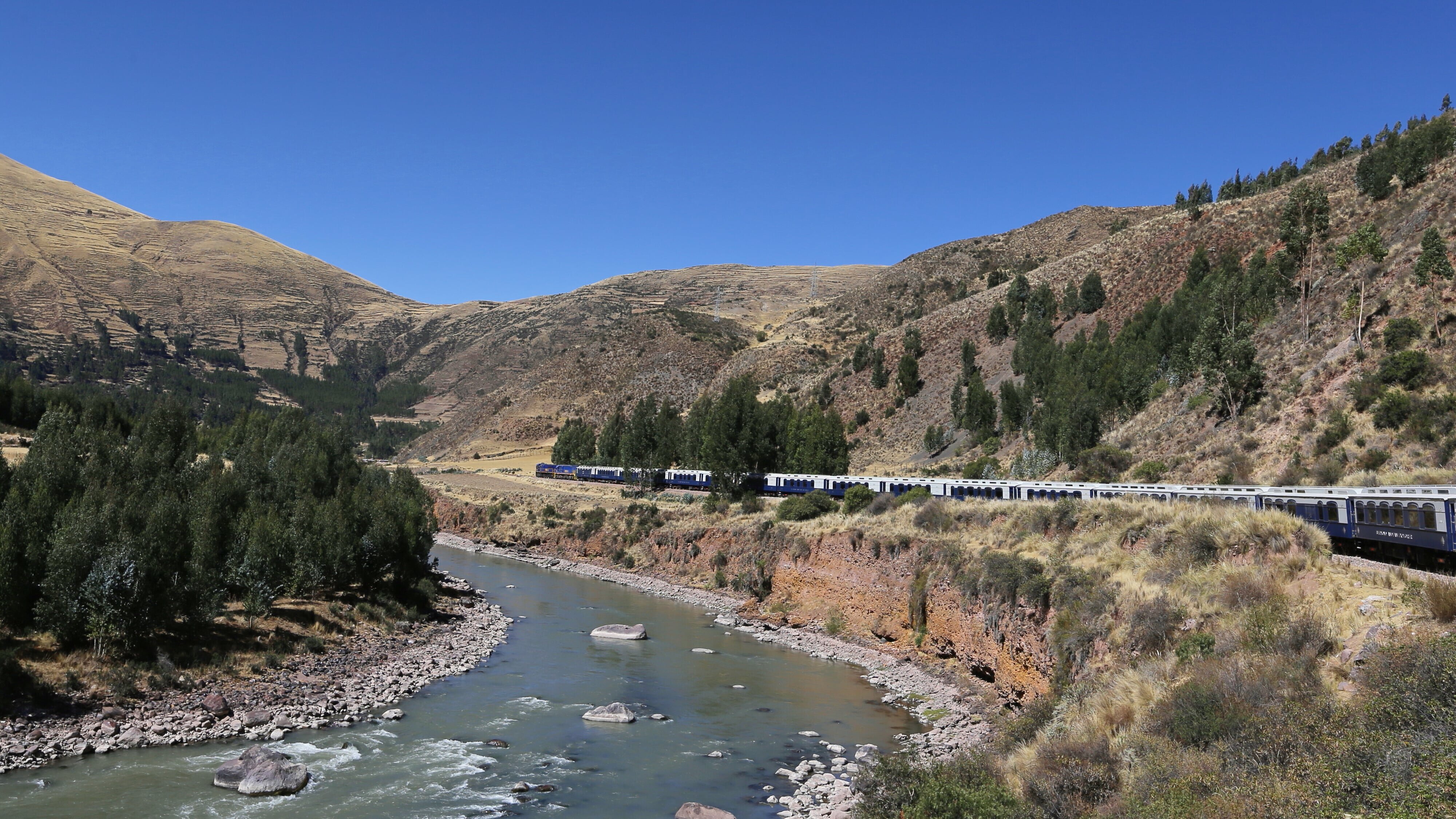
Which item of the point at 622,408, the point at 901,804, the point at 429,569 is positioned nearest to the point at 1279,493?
the point at 901,804

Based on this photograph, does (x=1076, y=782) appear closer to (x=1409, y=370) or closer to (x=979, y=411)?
(x=1409, y=370)

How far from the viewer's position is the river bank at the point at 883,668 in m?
22.7

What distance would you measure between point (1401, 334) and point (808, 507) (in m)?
27.8

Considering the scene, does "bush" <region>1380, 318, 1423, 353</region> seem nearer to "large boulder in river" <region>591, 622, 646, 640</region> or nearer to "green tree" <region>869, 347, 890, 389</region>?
"large boulder in river" <region>591, 622, 646, 640</region>

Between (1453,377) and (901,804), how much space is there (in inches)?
1193

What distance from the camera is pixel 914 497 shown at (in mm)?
42094

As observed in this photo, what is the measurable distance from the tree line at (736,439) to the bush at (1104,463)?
68.9 feet

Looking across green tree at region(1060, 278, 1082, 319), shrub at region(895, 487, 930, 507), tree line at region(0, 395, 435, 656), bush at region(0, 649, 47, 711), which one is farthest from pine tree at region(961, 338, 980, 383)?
bush at region(0, 649, 47, 711)

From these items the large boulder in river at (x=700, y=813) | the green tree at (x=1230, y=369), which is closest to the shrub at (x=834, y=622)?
the large boulder in river at (x=700, y=813)

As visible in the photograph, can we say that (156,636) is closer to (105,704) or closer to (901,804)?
(105,704)

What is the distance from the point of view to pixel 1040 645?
24062 millimetres

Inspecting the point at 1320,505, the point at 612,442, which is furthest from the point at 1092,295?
the point at 1320,505

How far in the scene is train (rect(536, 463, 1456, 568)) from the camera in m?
17.3

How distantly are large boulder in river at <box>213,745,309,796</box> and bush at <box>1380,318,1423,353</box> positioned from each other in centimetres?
4108
